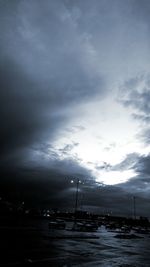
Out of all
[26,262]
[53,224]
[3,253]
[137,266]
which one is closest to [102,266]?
[137,266]

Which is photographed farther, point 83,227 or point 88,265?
point 83,227

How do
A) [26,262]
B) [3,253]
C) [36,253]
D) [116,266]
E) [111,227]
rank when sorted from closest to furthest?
[26,262], [116,266], [3,253], [36,253], [111,227]

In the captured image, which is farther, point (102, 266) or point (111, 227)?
point (111, 227)

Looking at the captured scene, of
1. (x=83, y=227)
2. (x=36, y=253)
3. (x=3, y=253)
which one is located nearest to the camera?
(x=3, y=253)

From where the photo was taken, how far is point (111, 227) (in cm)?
10956

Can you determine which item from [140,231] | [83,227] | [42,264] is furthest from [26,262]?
[140,231]

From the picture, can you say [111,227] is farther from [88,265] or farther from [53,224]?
[88,265]

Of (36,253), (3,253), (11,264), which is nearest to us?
(11,264)

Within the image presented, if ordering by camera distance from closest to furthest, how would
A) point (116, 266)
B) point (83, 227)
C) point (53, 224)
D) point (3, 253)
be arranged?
point (116, 266) < point (3, 253) < point (53, 224) < point (83, 227)

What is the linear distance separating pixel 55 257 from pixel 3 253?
4497 millimetres

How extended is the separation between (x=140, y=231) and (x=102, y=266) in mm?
89659

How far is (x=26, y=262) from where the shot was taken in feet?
60.7

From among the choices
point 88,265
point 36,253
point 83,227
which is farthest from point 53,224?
point 88,265

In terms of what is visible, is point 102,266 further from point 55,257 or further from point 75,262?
point 55,257
